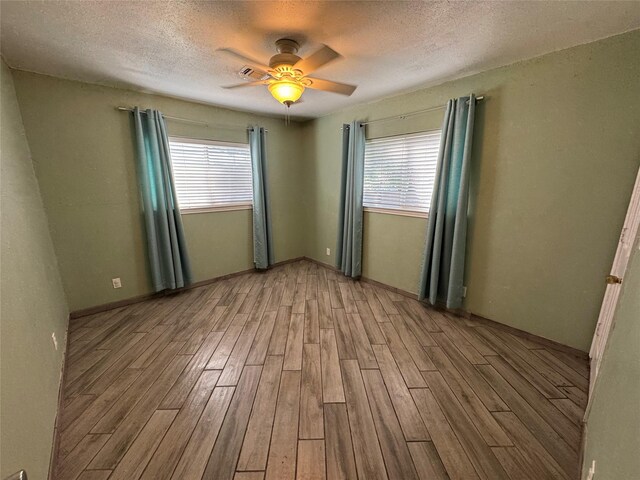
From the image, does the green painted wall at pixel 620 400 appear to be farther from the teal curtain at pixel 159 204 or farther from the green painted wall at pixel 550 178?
the teal curtain at pixel 159 204

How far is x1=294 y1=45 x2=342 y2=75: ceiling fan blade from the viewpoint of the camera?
1.53 m

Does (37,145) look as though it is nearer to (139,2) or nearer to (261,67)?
(139,2)

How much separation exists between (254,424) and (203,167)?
3.06 metres

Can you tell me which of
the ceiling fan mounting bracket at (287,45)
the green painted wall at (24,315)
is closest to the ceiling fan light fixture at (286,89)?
the ceiling fan mounting bracket at (287,45)

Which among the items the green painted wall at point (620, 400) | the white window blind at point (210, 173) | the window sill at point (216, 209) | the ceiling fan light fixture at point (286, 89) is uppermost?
the ceiling fan light fixture at point (286, 89)

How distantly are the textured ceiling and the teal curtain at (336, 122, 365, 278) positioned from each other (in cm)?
101

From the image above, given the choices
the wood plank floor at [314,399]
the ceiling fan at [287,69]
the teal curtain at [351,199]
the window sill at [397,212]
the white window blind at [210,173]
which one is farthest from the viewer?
the teal curtain at [351,199]

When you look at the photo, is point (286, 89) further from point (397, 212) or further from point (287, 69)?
point (397, 212)

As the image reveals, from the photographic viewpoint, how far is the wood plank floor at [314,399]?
1.29 m

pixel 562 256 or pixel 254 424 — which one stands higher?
pixel 562 256

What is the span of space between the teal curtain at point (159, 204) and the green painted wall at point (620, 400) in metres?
3.60

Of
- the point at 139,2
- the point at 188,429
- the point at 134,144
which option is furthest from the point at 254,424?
the point at 134,144

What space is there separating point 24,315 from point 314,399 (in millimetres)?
1676

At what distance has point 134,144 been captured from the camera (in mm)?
2850
